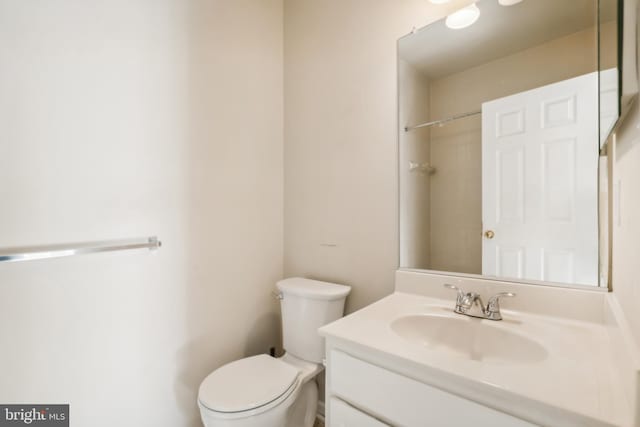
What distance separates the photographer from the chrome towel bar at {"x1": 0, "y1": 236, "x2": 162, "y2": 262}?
88 centimetres

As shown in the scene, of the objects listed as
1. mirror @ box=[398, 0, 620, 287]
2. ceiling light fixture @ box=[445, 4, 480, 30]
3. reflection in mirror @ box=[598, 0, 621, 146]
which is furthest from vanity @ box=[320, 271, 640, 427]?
ceiling light fixture @ box=[445, 4, 480, 30]

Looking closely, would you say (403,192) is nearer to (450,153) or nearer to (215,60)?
(450,153)

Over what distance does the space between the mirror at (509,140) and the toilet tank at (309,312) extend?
0.39m

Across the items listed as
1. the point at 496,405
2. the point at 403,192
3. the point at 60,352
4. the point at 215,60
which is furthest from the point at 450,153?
the point at 60,352

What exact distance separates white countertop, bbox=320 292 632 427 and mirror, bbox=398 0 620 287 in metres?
0.21

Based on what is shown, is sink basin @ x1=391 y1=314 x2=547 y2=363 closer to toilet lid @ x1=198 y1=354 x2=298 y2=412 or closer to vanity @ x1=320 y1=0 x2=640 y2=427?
vanity @ x1=320 y1=0 x2=640 y2=427

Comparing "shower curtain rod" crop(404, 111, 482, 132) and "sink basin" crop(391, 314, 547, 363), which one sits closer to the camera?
"sink basin" crop(391, 314, 547, 363)

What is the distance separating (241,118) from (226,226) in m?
0.60

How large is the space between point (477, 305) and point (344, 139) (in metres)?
0.94

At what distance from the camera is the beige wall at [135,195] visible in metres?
0.95

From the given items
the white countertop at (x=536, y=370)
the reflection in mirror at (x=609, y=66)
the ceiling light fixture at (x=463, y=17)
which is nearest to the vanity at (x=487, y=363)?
the white countertop at (x=536, y=370)

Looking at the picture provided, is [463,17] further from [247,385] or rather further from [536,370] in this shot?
[247,385]

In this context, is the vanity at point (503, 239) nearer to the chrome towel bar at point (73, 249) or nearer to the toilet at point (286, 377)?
the toilet at point (286, 377)

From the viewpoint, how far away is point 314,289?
136cm
